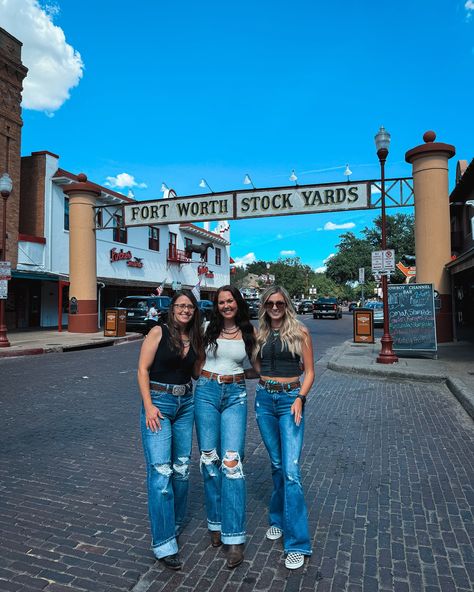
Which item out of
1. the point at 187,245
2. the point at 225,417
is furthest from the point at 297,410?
the point at 187,245

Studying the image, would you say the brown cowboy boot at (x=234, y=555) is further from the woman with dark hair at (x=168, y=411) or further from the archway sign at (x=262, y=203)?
the archway sign at (x=262, y=203)

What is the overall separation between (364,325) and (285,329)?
14.4 m

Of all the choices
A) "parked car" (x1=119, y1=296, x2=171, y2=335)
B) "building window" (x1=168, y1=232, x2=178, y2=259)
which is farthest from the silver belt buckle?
"building window" (x1=168, y1=232, x2=178, y2=259)

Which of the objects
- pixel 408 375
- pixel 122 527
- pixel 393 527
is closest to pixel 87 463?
pixel 122 527

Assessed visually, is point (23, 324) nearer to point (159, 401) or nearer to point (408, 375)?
point (408, 375)

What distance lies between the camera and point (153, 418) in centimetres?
285

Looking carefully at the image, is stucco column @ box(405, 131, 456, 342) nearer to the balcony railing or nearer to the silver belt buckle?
the silver belt buckle

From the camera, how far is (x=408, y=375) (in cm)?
972

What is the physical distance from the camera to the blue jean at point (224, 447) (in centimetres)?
294

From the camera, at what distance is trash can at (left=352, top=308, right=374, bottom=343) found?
661 inches

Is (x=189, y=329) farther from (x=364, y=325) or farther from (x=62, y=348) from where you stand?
(x=364, y=325)

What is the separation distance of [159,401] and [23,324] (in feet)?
75.6

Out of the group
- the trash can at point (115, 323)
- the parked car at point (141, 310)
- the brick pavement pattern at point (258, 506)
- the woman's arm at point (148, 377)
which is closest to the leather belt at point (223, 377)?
the woman's arm at point (148, 377)

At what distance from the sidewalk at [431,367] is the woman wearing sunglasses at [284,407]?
453 centimetres
